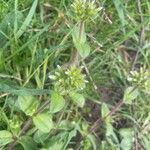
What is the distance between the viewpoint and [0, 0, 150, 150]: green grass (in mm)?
1469

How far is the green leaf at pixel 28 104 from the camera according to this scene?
1357 mm

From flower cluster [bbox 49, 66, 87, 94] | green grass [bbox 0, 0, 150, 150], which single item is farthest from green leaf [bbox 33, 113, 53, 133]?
flower cluster [bbox 49, 66, 87, 94]

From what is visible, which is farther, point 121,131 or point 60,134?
point 121,131

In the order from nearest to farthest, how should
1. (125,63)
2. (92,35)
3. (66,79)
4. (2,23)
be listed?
(66,79) < (2,23) < (92,35) < (125,63)

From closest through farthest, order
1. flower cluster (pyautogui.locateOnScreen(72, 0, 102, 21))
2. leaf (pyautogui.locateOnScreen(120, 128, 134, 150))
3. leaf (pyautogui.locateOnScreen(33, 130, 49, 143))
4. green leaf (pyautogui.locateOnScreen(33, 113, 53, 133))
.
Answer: flower cluster (pyautogui.locateOnScreen(72, 0, 102, 21)) < green leaf (pyautogui.locateOnScreen(33, 113, 53, 133)) < leaf (pyautogui.locateOnScreen(33, 130, 49, 143)) < leaf (pyautogui.locateOnScreen(120, 128, 134, 150))

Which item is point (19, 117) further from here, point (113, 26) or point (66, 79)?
point (113, 26)

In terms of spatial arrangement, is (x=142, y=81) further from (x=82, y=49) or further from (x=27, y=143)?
(x=27, y=143)

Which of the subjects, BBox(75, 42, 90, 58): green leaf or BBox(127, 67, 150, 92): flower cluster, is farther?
BBox(127, 67, 150, 92): flower cluster

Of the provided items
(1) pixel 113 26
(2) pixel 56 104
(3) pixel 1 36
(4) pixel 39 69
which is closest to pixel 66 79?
(2) pixel 56 104

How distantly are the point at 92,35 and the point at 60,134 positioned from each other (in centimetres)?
43

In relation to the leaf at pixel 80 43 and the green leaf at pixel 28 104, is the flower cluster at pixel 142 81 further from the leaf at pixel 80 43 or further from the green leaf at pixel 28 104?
the green leaf at pixel 28 104

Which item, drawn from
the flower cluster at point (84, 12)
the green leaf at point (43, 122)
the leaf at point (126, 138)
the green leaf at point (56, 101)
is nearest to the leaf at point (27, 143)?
the green leaf at point (43, 122)

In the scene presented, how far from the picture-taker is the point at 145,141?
165cm

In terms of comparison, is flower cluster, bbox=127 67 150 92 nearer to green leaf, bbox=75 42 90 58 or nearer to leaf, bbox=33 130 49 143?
green leaf, bbox=75 42 90 58
